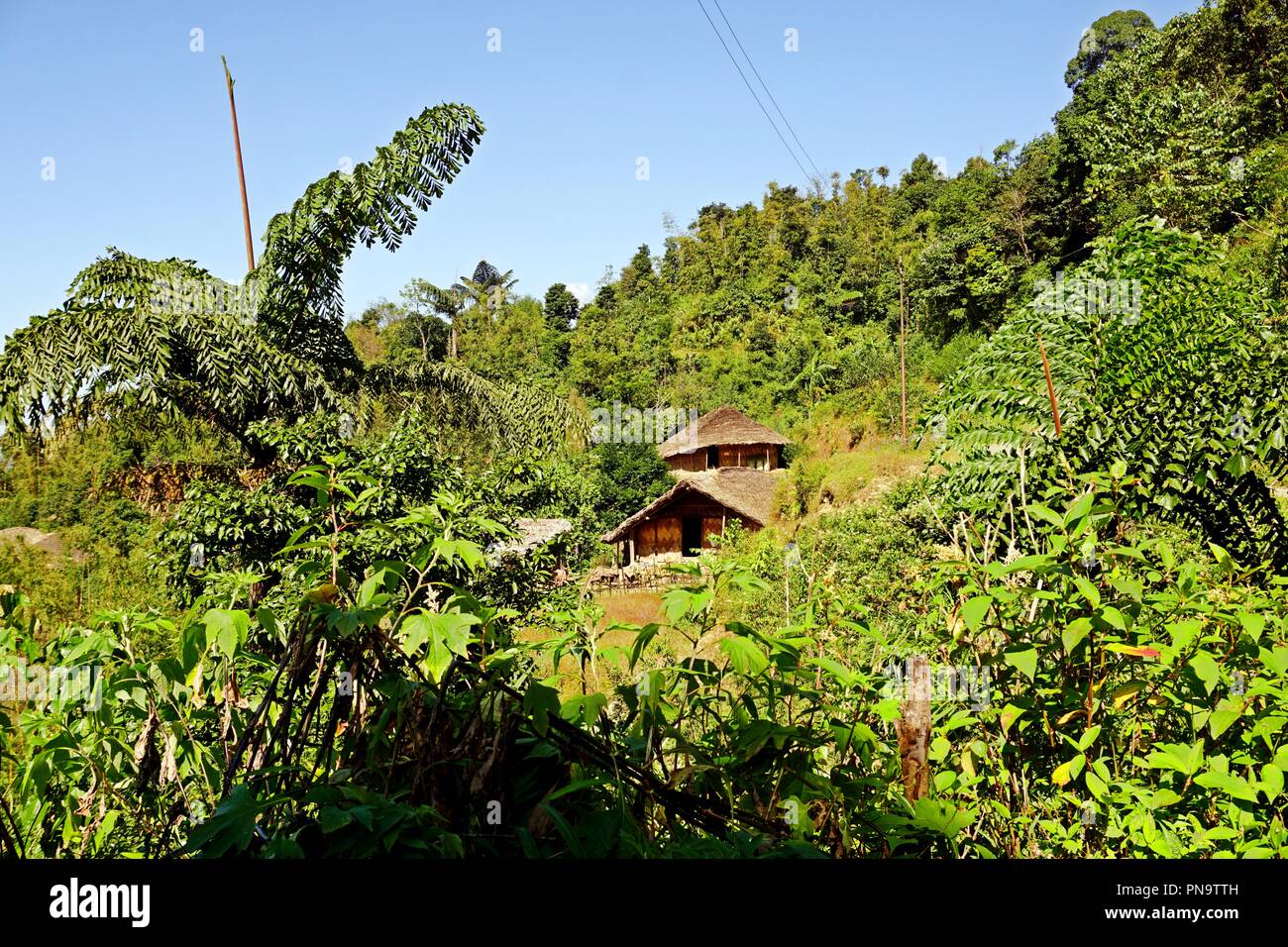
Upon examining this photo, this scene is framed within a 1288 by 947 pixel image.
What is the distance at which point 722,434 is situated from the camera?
2986 cm

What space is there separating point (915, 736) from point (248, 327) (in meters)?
7.58

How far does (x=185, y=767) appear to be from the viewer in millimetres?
1260

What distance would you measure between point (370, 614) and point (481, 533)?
5.50 meters

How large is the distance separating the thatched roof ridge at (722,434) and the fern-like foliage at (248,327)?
21126 millimetres

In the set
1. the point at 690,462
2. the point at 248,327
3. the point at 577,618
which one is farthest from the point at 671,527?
the point at 577,618

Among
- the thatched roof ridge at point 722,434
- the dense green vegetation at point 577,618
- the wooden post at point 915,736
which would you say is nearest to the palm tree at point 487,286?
the thatched roof ridge at point 722,434

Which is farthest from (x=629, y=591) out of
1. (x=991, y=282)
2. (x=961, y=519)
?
(x=961, y=519)

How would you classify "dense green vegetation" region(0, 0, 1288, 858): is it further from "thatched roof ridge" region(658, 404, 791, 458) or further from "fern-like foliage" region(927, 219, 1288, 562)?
"thatched roof ridge" region(658, 404, 791, 458)

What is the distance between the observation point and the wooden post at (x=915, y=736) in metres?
1.44

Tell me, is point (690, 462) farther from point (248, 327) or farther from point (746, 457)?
point (248, 327)

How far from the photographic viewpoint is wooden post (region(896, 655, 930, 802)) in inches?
56.7

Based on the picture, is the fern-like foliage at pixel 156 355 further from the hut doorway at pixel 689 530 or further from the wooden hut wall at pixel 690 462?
the wooden hut wall at pixel 690 462

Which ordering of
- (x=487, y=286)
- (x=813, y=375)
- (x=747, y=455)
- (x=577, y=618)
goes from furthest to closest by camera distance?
(x=487, y=286) < (x=813, y=375) < (x=747, y=455) < (x=577, y=618)
